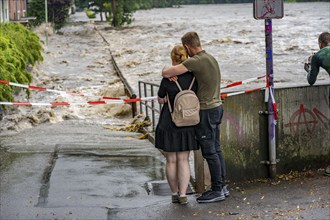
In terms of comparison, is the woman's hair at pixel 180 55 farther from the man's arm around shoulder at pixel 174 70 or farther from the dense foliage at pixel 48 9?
the dense foliage at pixel 48 9

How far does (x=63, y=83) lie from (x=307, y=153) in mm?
24279

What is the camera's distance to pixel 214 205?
8.60m

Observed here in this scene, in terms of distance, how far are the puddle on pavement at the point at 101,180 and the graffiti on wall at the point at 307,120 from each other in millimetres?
1716

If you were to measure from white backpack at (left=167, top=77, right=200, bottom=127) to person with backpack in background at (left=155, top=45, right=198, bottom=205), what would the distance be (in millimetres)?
60

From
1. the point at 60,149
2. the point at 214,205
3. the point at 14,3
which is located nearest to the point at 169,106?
the point at 214,205

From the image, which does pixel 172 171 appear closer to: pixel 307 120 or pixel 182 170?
pixel 182 170

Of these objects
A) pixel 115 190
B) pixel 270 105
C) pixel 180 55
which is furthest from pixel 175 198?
pixel 270 105

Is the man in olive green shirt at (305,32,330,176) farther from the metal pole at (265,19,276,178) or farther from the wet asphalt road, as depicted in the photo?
the wet asphalt road

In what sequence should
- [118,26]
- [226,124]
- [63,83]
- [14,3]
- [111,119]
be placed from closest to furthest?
[226,124], [111,119], [63,83], [14,3], [118,26]

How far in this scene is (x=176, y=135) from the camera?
8492 mm

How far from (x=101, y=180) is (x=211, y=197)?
1.79 metres

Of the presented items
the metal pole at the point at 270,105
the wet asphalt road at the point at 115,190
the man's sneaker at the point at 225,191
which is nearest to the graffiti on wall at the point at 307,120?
the metal pole at the point at 270,105

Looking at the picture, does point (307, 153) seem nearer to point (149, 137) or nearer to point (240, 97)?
point (240, 97)

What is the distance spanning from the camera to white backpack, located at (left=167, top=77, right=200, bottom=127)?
8312mm
